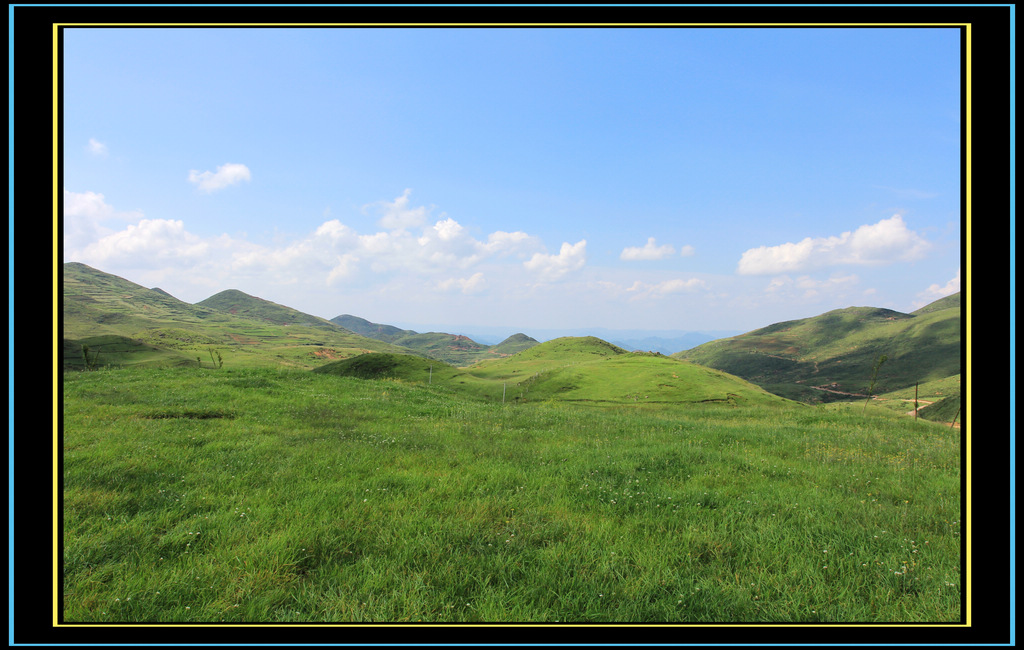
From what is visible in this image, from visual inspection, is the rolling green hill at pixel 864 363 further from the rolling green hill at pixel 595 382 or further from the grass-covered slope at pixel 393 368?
the grass-covered slope at pixel 393 368

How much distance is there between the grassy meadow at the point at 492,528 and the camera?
3.50 metres

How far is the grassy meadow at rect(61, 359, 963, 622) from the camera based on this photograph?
11.5ft

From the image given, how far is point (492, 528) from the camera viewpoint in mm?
5000

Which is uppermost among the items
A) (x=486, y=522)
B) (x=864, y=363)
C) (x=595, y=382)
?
(x=486, y=522)

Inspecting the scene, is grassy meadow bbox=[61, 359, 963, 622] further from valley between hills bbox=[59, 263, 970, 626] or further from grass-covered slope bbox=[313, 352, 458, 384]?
grass-covered slope bbox=[313, 352, 458, 384]

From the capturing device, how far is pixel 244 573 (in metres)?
3.85

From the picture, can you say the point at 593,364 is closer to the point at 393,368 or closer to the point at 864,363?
the point at 393,368

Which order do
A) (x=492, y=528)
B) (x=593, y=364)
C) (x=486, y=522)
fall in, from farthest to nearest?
(x=593, y=364) → (x=486, y=522) → (x=492, y=528)
